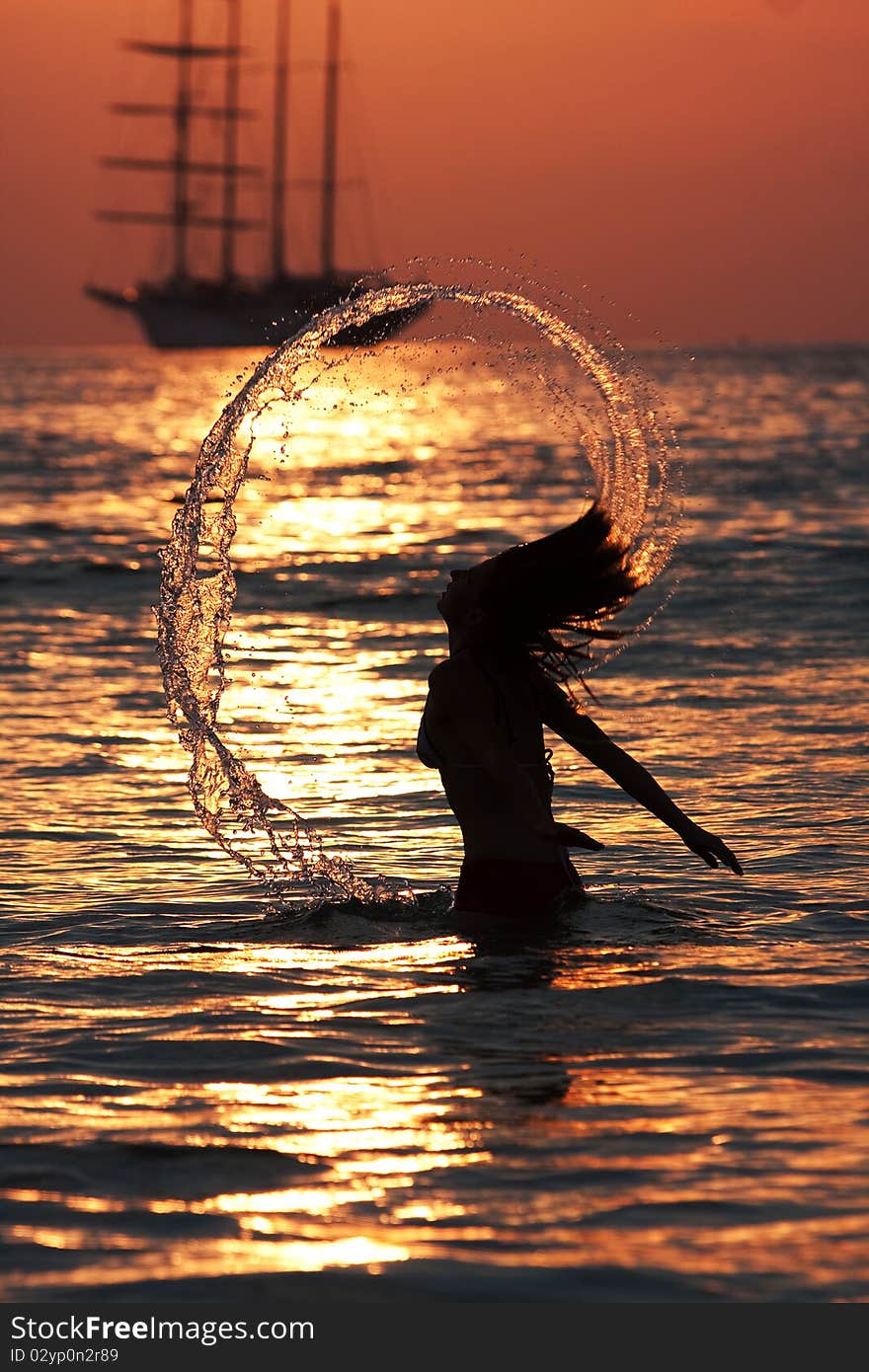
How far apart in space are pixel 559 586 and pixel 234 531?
2613 millimetres

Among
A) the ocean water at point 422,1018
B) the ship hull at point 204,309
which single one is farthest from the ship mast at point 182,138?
the ocean water at point 422,1018

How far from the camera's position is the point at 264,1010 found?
6859 millimetres

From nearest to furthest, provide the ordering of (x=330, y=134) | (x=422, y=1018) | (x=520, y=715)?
(x=422, y=1018) < (x=520, y=715) < (x=330, y=134)

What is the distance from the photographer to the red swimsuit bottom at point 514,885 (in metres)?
7.43

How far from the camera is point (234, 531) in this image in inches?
371

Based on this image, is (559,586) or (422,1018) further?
(559,586)

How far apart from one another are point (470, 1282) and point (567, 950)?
2926 mm

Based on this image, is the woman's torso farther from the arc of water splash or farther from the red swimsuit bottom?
the arc of water splash

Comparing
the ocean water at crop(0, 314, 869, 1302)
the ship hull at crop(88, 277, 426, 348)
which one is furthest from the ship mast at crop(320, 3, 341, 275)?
the ocean water at crop(0, 314, 869, 1302)

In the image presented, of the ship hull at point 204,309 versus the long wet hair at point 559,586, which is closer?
the long wet hair at point 559,586

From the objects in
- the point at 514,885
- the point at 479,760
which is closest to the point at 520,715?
the point at 479,760

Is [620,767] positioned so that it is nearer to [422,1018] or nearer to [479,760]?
[479,760]

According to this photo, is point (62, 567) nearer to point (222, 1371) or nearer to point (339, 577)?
point (339, 577)

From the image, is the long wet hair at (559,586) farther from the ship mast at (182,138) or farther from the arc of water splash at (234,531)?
the ship mast at (182,138)
